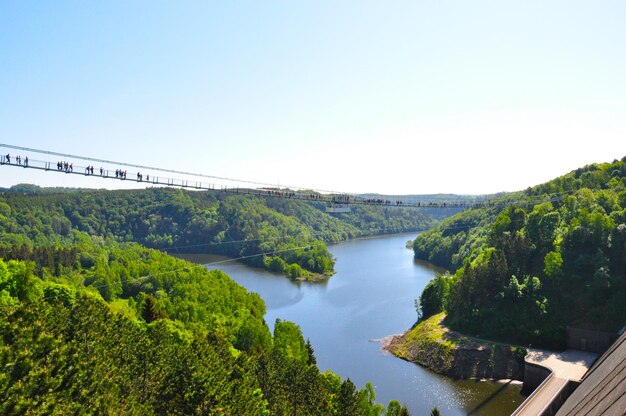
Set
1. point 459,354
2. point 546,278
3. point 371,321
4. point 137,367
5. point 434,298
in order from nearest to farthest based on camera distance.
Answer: point 137,367, point 459,354, point 546,278, point 434,298, point 371,321

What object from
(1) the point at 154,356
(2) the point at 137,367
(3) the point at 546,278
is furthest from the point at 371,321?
(2) the point at 137,367

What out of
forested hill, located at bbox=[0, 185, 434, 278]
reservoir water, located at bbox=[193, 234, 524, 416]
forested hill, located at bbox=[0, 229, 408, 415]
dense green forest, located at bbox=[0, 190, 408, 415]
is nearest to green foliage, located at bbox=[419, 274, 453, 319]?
reservoir water, located at bbox=[193, 234, 524, 416]

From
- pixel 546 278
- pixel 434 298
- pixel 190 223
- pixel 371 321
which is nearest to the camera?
pixel 546 278

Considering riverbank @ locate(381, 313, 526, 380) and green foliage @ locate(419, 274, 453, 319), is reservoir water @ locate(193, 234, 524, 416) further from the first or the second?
green foliage @ locate(419, 274, 453, 319)

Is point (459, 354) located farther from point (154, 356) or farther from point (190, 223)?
point (190, 223)

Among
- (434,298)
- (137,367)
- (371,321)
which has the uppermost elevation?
(137,367)

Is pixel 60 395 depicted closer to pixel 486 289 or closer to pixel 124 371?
pixel 124 371

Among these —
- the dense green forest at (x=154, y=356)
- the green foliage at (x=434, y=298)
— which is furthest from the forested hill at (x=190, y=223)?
the dense green forest at (x=154, y=356)
